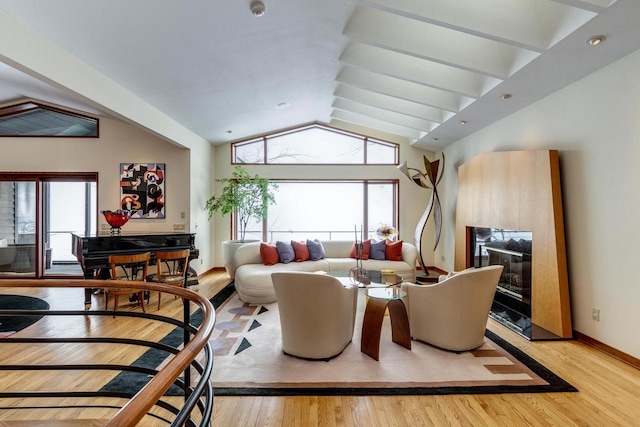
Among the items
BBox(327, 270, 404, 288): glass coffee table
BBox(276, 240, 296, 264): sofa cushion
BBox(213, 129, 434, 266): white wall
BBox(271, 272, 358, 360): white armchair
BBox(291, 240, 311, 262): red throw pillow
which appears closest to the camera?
BBox(271, 272, 358, 360): white armchair

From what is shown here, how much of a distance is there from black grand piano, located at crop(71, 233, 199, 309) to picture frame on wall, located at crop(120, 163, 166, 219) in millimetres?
1187

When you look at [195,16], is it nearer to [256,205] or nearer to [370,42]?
[370,42]

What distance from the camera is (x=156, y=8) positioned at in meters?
→ 2.67

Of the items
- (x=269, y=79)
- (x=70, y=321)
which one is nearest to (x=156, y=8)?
(x=269, y=79)

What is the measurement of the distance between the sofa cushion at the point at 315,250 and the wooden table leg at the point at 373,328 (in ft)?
8.69

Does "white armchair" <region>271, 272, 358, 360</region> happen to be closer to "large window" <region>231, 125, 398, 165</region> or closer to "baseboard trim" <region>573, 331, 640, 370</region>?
"baseboard trim" <region>573, 331, 640, 370</region>

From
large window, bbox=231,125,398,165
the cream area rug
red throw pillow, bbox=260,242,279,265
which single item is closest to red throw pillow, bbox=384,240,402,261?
red throw pillow, bbox=260,242,279,265

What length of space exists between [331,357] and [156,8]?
10.8 feet

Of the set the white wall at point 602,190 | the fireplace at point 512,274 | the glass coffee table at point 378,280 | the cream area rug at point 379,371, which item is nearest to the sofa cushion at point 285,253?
the glass coffee table at point 378,280

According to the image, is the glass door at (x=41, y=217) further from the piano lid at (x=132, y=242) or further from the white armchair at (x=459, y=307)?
the white armchair at (x=459, y=307)

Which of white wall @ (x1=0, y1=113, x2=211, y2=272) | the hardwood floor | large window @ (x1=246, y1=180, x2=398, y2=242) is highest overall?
white wall @ (x1=0, y1=113, x2=211, y2=272)

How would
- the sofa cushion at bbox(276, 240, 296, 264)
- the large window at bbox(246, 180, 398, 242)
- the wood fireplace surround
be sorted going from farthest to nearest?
1. the large window at bbox(246, 180, 398, 242)
2. the sofa cushion at bbox(276, 240, 296, 264)
3. the wood fireplace surround

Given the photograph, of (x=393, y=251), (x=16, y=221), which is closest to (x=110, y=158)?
(x=16, y=221)

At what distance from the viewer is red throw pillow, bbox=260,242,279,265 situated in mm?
5164
